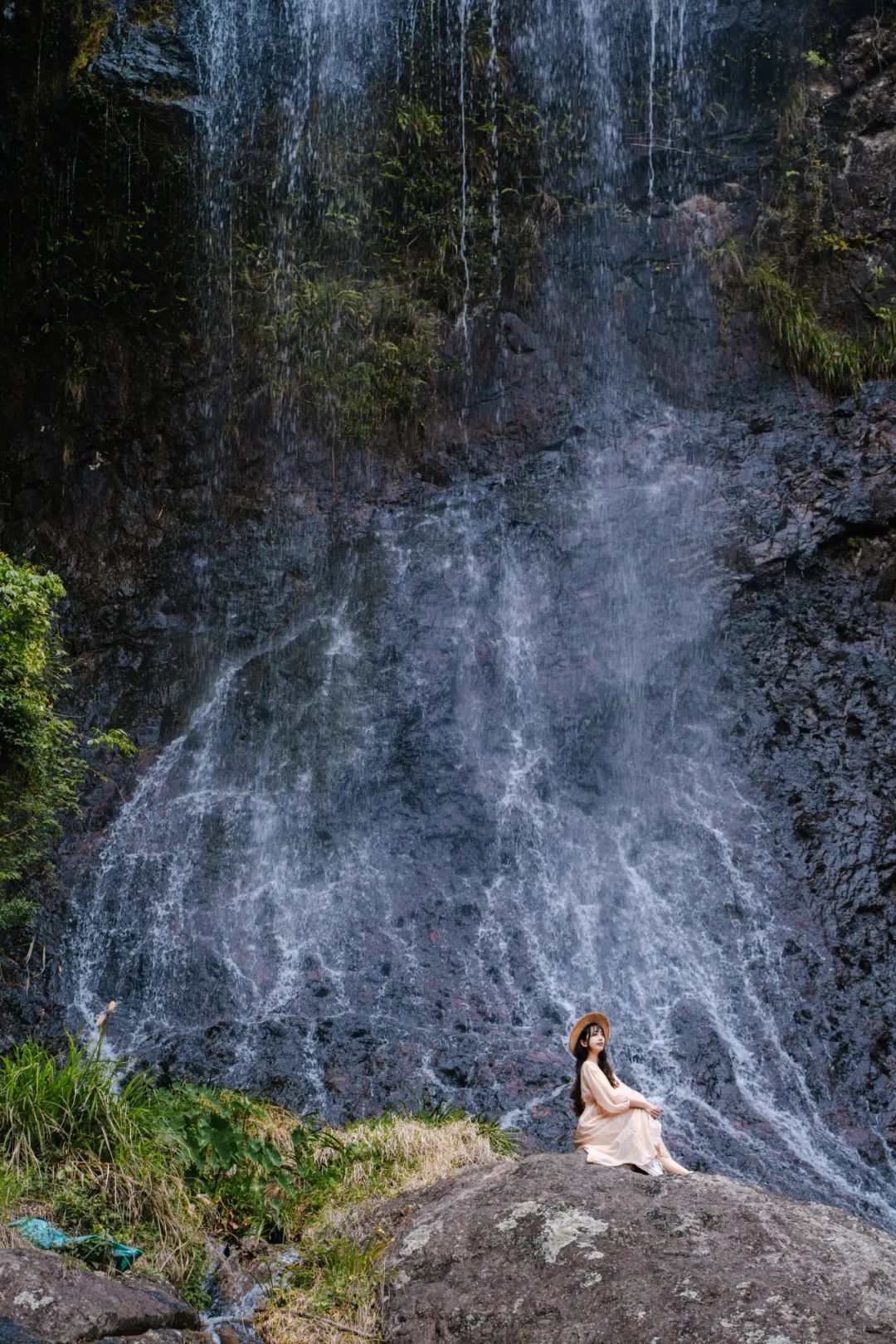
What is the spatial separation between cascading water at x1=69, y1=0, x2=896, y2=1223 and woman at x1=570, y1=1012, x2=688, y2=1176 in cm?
202

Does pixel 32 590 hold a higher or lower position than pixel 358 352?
lower

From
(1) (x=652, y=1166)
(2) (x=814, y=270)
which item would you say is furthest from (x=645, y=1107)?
(2) (x=814, y=270)

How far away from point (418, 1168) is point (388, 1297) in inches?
72.6

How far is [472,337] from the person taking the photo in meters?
13.4

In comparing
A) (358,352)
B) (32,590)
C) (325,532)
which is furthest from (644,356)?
(32,590)

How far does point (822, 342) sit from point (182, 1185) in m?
11.3

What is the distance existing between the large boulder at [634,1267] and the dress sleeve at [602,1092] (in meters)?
0.89

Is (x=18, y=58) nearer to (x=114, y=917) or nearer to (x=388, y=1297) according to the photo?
(x=114, y=917)

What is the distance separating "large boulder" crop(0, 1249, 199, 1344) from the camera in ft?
11.1

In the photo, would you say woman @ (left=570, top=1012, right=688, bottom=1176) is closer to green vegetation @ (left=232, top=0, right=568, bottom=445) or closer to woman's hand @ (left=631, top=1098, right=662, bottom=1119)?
woman's hand @ (left=631, top=1098, right=662, bottom=1119)

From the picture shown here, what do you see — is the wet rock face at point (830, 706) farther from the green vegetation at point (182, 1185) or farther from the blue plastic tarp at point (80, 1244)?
the blue plastic tarp at point (80, 1244)

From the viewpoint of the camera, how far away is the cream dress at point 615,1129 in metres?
5.43

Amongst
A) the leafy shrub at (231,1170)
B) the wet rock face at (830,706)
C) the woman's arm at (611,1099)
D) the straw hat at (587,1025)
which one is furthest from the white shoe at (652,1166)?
the wet rock face at (830,706)

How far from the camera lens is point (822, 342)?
1247 cm
